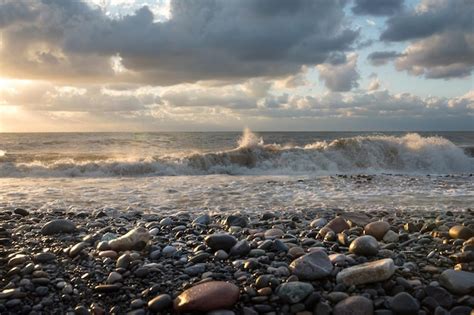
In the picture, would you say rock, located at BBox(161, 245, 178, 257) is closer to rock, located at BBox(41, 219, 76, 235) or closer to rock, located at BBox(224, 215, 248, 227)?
rock, located at BBox(224, 215, 248, 227)

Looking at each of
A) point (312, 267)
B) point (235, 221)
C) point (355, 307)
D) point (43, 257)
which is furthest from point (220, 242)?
point (43, 257)

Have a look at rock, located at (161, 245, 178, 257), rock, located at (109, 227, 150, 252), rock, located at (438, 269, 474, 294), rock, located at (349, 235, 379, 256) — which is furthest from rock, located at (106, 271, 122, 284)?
rock, located at (438, 269, 474, 294)

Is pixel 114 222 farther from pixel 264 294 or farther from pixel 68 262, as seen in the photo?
pixel 264 294

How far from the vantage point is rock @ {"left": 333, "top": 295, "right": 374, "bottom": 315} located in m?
3.46

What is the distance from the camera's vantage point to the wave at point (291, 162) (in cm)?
1777

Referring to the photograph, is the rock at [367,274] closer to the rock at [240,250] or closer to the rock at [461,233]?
the rock at [240,250]

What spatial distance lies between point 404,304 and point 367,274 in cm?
49

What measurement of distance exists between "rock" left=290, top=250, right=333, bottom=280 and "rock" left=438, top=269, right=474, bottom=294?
3.48 ft

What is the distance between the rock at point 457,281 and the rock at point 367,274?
0.47 m

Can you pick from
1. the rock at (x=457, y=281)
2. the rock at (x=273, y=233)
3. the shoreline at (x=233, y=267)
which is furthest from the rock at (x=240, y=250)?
the rock at (x=457, y=281)

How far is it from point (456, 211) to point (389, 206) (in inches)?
49.9

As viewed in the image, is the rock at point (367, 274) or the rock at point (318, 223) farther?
the rock at point (318, 223)

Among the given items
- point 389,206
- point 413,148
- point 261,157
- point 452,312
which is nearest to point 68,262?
point 452,312

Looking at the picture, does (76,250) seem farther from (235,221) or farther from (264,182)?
(264,182)
